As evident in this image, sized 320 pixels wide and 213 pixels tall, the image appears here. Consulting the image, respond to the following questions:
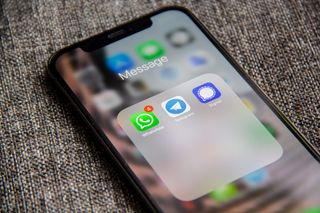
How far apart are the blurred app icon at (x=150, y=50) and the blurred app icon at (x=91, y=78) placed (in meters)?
0.04

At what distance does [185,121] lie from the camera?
401mm

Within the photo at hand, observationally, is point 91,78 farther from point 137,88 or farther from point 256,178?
point 256,178

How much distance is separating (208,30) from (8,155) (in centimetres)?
19

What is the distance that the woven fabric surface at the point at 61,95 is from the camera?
38 cm

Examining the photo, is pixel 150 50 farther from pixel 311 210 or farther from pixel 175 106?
pixel 311 210

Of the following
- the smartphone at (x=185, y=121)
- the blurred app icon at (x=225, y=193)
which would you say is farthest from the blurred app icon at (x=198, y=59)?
the blurred app icon at (x=225, y=193)

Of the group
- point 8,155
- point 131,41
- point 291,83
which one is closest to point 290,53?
point 291,83

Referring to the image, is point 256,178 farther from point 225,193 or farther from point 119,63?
point 119,63

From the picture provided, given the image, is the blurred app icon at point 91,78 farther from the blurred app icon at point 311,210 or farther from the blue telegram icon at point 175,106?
the blurred app icon at point 311,210

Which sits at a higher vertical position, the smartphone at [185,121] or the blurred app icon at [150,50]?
the blurred app icon at [150,50]

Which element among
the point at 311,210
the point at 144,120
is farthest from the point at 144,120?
the point at 311,210

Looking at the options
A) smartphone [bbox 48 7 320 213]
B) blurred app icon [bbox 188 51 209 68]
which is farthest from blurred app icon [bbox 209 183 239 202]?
blurred app icon [bbox 188 51 209 68]

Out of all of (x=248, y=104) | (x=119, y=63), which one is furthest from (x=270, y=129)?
(x=119, y=63)

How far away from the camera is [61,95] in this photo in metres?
0.42
